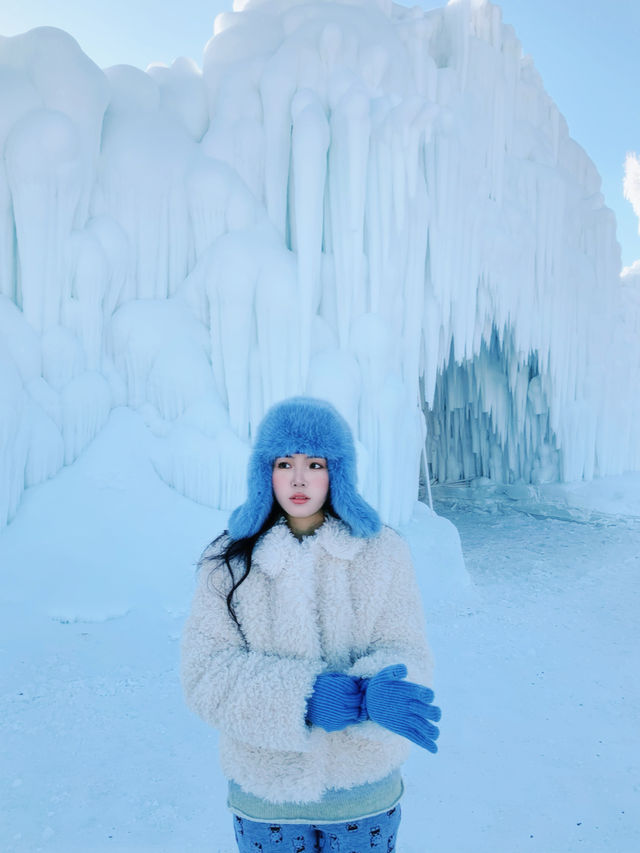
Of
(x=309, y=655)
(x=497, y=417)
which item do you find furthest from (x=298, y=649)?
(x=497, y=417)

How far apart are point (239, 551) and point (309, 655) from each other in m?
0.24

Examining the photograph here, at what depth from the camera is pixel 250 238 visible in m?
6.11

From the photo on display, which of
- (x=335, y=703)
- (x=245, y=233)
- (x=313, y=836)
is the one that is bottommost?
(x=313, y=836)

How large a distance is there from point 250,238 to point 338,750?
5.60 meters

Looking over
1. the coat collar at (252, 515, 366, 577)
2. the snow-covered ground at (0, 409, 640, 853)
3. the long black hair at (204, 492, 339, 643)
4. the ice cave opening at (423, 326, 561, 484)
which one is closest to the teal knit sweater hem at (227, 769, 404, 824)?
the long black hair at (204, 492, 339, 643)

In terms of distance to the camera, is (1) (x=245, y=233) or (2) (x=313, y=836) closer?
(2) (x=313, y=836)

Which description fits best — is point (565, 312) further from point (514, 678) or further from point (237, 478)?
point (514, 678)

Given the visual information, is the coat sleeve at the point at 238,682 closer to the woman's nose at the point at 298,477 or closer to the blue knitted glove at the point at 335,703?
the blue knitted glove at the point at 335,703

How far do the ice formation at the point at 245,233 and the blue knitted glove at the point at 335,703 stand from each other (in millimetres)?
4434

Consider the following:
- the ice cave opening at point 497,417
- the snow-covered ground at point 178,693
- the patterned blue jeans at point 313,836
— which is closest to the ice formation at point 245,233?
the snow-covered ground at point 178,693

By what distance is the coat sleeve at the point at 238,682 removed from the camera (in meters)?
1.06

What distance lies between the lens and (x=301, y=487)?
125 centimetres

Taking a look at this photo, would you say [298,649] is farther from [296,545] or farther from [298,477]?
[298,477]

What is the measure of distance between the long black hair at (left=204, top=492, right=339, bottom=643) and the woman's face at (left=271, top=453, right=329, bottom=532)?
22 millimetres
